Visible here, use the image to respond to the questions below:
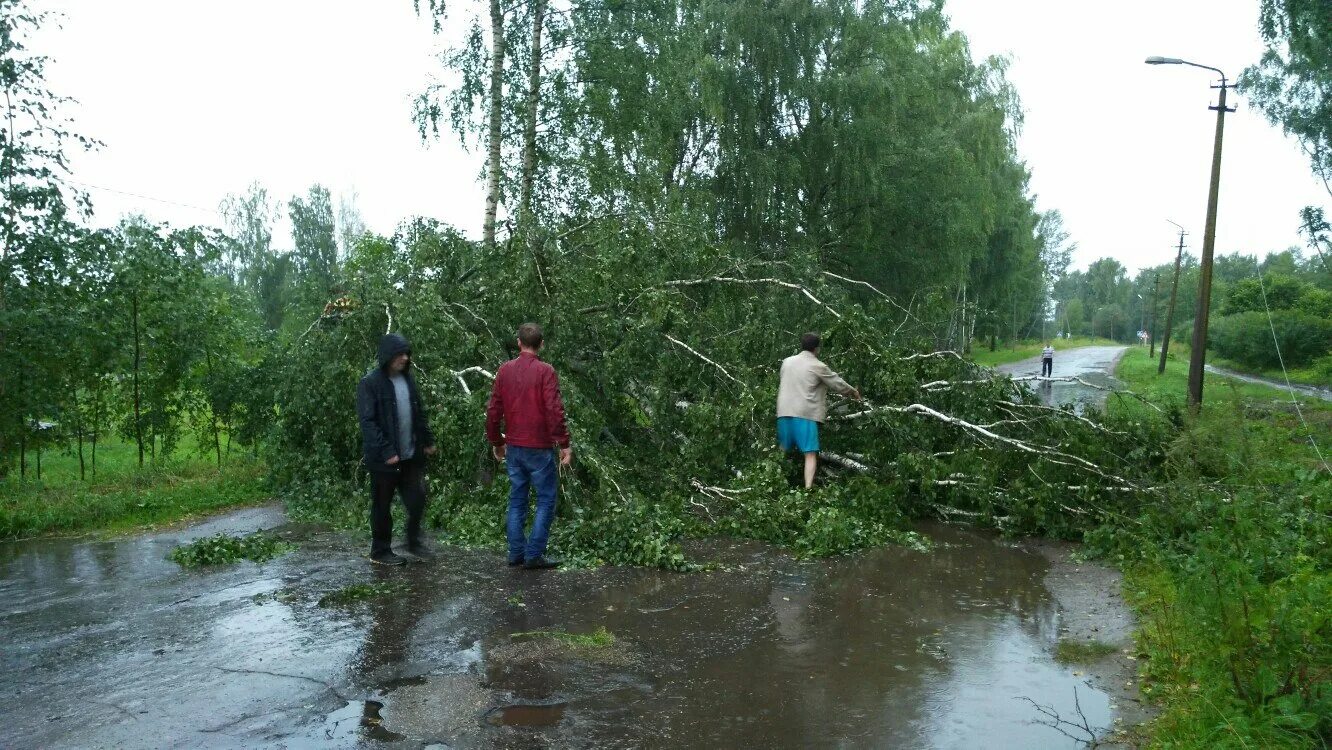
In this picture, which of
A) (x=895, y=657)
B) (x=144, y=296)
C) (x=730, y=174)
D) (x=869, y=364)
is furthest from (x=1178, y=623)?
(x=730, y=174)

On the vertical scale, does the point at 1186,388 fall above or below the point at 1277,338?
below

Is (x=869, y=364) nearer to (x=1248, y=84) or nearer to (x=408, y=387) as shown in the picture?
(x=408, y=387)

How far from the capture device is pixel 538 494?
6555 millimetres

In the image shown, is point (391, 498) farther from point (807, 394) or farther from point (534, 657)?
point (807, 394)

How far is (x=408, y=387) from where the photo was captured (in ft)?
22.3

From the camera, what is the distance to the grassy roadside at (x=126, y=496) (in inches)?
345

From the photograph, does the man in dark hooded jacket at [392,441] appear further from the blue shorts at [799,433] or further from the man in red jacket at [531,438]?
the blue shorts at [799,433]

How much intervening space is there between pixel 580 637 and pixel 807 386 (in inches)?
159

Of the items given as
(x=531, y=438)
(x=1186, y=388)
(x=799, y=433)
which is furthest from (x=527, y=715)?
(x=1186, y=388)

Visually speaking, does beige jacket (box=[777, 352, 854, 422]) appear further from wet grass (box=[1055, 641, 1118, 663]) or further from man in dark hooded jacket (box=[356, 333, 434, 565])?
wet grass (box=[1055, 641, 1118, 663])

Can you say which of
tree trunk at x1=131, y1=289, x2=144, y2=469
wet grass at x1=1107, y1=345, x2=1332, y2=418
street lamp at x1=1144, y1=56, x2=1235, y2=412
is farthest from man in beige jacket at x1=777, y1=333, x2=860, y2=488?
street lamp at x1=1144, y1=56, x2=1235, y2=412

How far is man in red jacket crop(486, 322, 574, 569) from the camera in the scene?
650 centimetres

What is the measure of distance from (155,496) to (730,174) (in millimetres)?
15541

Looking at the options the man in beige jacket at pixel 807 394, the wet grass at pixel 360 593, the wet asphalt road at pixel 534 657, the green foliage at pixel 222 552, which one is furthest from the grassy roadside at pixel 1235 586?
the green foliage at pixel 222 552
